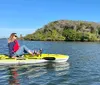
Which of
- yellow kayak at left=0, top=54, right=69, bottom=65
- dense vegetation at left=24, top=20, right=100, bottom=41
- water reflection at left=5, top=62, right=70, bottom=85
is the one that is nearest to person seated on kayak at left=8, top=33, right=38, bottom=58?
yellow kayak at left=0, top=54, right=69, bottom=65

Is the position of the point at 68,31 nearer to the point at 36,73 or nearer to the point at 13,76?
the point at 36,73

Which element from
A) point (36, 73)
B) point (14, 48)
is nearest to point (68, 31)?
point (14, 48)

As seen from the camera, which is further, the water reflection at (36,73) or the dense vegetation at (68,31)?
the dense vegetation at (68,31)

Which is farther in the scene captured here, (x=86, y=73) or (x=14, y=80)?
(x=86, y=73)

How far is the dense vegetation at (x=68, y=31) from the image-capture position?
160 metres

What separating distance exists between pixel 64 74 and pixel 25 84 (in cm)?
486

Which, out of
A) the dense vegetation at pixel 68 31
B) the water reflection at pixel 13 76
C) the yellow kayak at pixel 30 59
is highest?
the dense vegetation at pixel 68 31

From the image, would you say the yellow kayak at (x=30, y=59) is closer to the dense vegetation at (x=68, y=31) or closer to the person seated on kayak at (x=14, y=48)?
the person seated on kayak at (x=14, y=48)

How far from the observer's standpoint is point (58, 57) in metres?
28.5

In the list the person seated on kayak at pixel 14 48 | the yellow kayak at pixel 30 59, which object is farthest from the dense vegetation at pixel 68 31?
the person seated on kayak at pixel 14 48

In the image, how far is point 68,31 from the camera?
6973 inches

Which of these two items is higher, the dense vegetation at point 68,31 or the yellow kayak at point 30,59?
the dense vegetation at point 68,31

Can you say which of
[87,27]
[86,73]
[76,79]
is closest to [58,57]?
[86,73]

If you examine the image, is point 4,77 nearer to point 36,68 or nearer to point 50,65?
point 36,68
